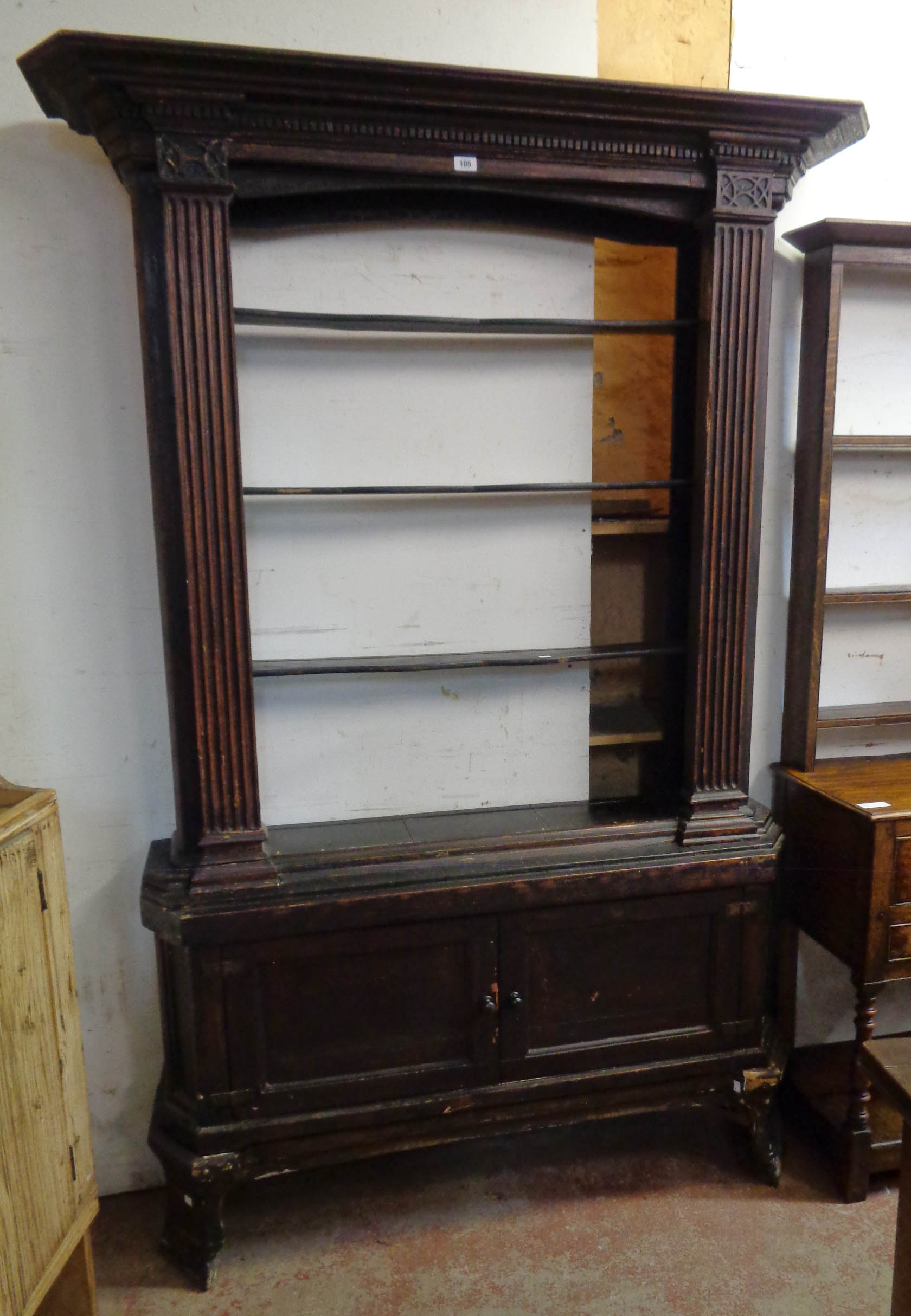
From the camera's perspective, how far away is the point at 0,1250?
1.47m

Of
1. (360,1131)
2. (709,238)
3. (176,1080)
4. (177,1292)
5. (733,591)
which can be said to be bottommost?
(177,1292)

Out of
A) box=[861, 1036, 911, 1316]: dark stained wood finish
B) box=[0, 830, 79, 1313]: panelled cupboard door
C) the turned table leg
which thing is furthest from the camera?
the turned table leg

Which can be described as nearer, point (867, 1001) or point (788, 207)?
point (867, 1001)

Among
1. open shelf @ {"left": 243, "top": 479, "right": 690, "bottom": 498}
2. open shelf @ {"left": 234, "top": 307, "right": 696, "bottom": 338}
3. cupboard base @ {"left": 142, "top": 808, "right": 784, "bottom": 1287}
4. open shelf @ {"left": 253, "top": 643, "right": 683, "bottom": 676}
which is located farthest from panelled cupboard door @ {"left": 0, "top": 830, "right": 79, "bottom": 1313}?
open shelf @ {"left": 234, "top": 307, "right": 696, "bottom": 338}

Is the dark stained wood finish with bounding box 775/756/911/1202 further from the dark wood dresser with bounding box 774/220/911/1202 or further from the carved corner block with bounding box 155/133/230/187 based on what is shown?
the carved corner block with bounding box 155/133/230/187

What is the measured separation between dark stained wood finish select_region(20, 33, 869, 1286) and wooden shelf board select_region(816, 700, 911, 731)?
31 centimetres

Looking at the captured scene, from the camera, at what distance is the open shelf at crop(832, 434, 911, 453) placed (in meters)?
2.19

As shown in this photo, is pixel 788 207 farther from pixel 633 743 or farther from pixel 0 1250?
pixel 0 1250

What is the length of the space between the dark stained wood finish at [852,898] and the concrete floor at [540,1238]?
130 mm

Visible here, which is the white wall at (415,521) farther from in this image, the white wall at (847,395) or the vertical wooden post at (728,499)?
the white wall at (847,395)

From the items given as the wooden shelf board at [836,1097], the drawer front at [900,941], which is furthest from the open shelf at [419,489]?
the wooden shelf board at [836,1097]

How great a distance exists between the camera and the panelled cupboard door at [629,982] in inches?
79.7

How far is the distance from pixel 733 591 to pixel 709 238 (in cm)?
78

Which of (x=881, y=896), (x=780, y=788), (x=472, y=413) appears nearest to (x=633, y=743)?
(x=780, y=788)
